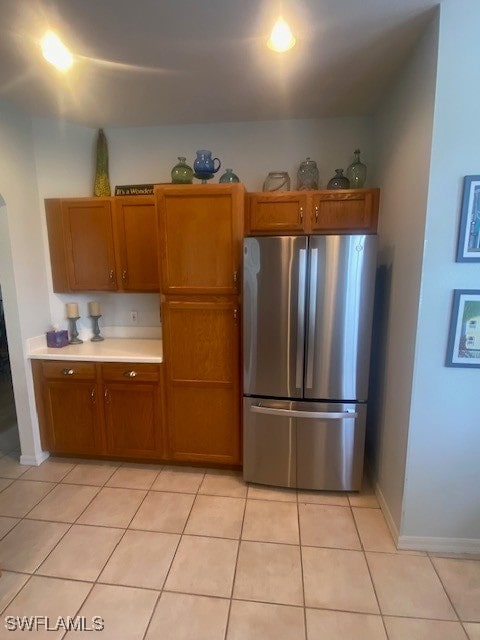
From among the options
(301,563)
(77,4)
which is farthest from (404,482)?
(77,4)

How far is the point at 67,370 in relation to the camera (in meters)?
2.41

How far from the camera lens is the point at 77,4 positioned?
139 centimetres

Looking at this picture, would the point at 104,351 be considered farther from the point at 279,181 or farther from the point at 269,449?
the point at 279,181

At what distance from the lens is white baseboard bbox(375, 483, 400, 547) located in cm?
179

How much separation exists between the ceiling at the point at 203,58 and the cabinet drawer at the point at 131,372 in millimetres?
1832

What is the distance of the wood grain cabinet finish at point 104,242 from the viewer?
2.49 metres

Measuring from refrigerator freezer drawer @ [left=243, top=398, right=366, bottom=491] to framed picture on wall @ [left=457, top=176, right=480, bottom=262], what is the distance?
3.45 ft

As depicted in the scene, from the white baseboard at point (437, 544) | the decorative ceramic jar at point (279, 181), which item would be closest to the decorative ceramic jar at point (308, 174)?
the decorative ceramic jar at point (279, 181)

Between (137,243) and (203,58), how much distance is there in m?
1.28

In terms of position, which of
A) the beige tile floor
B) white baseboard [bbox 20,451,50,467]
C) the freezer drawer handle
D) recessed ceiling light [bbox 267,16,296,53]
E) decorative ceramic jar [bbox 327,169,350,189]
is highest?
recessed ceiling light [bbox 267,16,296,53]

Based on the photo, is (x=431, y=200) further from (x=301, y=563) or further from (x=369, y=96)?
(x=301, y=563)

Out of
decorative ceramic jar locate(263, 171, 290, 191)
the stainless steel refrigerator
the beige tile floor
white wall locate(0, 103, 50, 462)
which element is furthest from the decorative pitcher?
the beige tile floor

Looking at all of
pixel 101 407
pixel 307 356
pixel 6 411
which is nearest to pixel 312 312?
pixel 307 356

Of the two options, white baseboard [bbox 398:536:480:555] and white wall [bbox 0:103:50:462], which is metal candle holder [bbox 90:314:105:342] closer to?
white wall [bbox 0:103:50:462]
